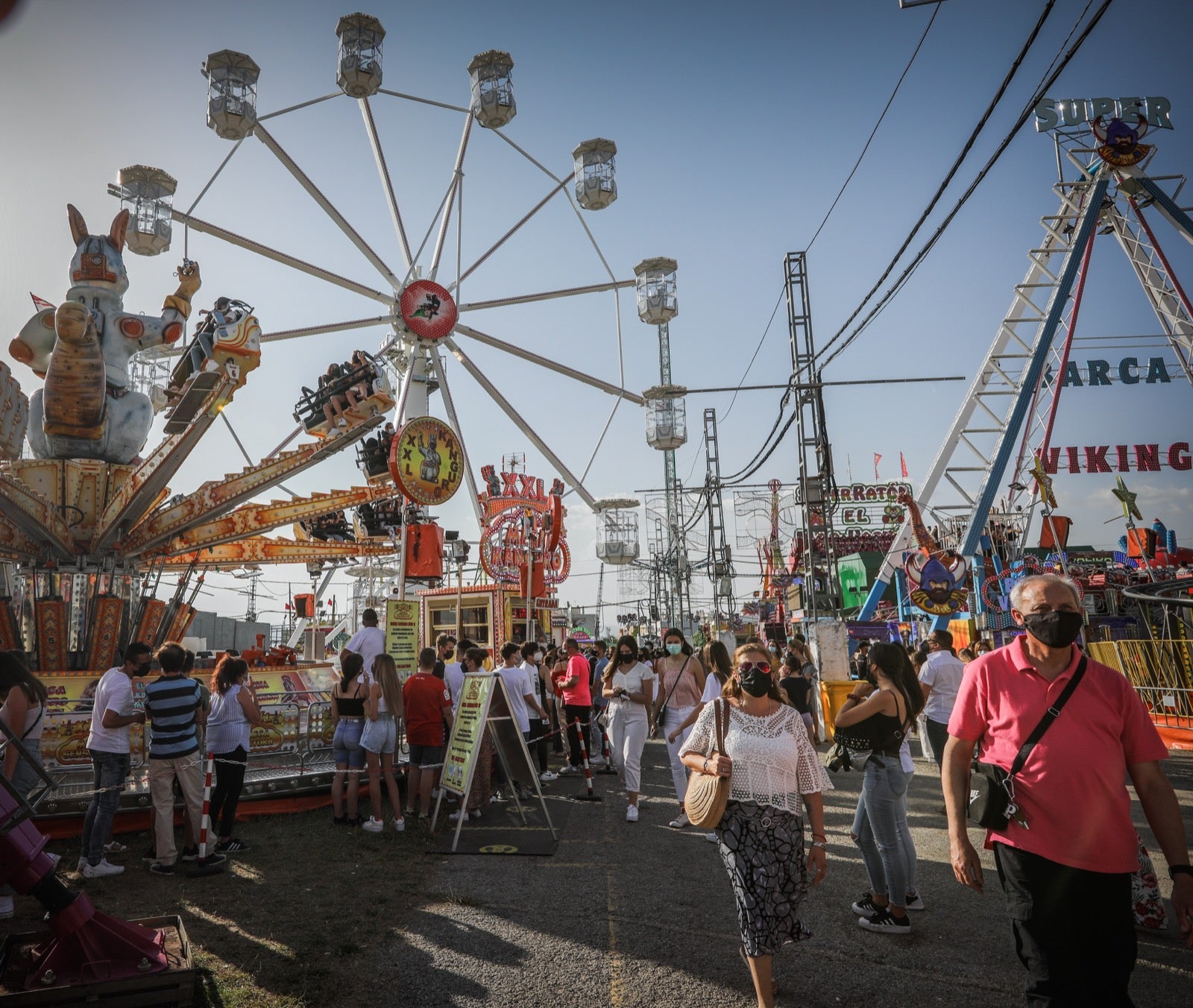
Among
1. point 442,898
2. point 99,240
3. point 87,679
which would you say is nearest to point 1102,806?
point 442,898

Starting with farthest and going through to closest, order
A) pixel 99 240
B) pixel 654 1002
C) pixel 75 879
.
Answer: pixel 99 240, pixel 75 879, pixel 654 1002

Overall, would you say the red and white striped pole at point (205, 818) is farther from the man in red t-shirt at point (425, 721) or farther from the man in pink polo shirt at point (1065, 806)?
the man in pink polo shirt at point (1065, 806)

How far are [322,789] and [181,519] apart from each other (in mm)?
5895

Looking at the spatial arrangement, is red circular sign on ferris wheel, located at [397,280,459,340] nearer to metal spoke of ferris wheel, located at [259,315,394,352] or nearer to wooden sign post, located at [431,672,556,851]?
metal spoke of ferris wheel, located at [259,315,394,352]

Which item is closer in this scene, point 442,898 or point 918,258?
point 442,898

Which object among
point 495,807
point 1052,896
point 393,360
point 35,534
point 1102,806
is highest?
point 393,360

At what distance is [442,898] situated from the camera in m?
5.41

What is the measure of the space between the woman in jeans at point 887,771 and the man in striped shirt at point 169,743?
502 cm

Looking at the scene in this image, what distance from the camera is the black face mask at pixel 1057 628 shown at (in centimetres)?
273

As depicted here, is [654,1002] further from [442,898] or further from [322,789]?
[322,789]

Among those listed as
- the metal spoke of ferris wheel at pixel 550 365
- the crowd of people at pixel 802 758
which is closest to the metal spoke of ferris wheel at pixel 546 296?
the metal spoke of ferris wheel at pixel 550 365

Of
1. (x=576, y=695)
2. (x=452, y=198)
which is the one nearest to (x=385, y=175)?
(x=452, y=198)

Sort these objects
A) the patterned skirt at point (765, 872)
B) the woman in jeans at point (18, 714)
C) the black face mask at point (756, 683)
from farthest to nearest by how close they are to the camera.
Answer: the woman in jeans at point (18, 714) < the black face mask at point (756, 683) < the patterned skirt at point (765, 872)

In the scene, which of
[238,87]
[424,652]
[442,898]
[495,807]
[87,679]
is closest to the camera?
[442,898]
